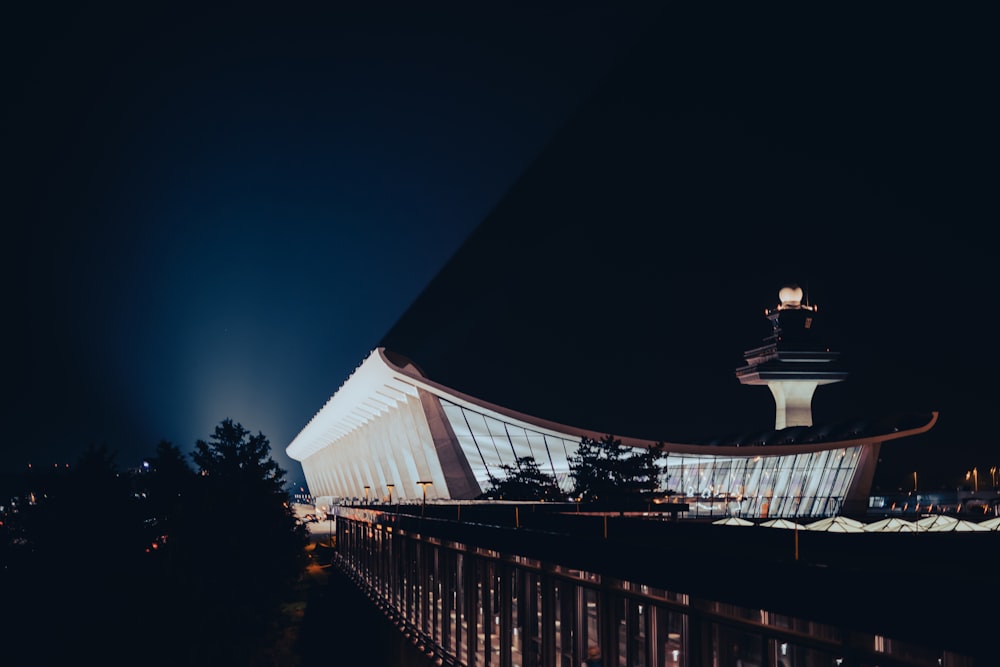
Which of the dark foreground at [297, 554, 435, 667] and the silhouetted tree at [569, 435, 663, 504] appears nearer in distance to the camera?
the dark foreground at [297, 554, 435, 667]

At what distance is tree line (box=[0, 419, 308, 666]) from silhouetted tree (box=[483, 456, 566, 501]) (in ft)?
33.1

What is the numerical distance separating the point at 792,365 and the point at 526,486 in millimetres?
45939

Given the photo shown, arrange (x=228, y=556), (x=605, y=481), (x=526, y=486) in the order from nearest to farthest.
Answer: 1. (x=228, y=556)
2. (x=605, y=481)
3. (x=526, y=486)

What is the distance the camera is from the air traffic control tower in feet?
281

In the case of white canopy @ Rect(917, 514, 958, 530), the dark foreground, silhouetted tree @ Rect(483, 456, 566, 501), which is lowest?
the dark foreground

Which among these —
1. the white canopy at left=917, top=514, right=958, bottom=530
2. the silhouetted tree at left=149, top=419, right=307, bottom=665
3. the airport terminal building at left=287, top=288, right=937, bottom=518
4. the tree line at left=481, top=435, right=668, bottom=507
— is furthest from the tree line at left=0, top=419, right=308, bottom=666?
the white canopy at left=917, top=514, right=958, bottom=530

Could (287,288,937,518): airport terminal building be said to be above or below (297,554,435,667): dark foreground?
above

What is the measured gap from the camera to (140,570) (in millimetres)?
31359

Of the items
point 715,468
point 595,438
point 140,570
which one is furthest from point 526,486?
point 140,570

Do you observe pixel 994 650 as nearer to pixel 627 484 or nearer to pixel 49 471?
pixel 627 484

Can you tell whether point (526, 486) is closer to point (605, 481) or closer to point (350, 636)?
point (605, 481)

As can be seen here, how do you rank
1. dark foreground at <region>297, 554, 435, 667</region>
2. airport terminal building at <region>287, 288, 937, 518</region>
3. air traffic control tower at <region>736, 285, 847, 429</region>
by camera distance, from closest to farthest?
dark foreground at <region>297, 554, 435, 667</region>
airport terminal building at <region>287, 288, 937, 518</region>
air traffic control tower at <region>736, 285, 847, 429</region>

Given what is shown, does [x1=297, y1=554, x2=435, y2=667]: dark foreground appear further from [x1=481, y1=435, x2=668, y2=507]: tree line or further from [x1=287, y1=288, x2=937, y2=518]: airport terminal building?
[x1=287, y1=288, x2=937, y2=518]: airport terminal building

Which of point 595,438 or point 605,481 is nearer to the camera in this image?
point 605,481
